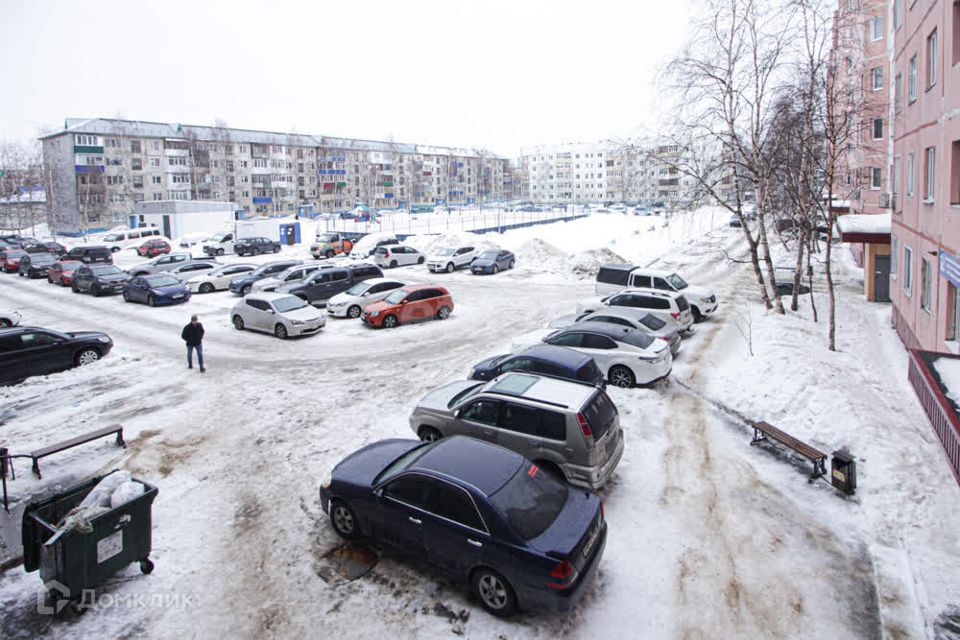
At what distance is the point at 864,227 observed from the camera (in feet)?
81.0

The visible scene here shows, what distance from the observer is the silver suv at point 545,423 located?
8.73 m

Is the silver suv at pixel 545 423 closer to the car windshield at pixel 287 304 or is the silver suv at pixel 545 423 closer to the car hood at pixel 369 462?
the car hood at pixel 369 462

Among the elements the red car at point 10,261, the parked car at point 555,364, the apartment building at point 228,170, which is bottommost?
the parked car at point 555,364

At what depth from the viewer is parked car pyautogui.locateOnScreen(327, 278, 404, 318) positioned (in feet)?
77.2

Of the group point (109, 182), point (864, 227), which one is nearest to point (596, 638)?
point (864, 227)

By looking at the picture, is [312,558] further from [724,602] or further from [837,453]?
[837,453]

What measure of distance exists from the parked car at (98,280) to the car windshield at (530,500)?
29.4 m

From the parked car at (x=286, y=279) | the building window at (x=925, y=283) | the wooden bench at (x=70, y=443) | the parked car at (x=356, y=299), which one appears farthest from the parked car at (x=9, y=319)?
the building window at (x=925, y=283)

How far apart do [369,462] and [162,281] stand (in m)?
23.5

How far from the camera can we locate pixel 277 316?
66.9 feet

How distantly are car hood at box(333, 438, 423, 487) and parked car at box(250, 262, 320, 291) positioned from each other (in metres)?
19.6

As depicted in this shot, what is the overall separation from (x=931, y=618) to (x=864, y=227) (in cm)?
2225

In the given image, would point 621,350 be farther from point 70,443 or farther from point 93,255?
point 93,255

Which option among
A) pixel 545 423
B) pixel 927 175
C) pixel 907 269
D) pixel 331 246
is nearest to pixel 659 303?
pixel 927 175
